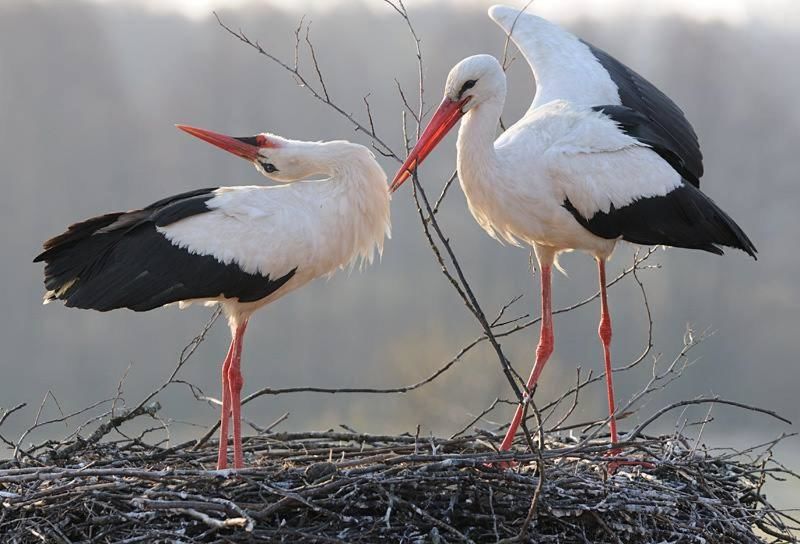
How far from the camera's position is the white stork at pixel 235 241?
601 cm

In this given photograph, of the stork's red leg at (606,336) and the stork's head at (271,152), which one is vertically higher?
the stork's head at (271,152)

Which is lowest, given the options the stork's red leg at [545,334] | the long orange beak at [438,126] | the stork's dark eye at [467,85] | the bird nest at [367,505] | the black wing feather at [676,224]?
the bird nest at [367,505]

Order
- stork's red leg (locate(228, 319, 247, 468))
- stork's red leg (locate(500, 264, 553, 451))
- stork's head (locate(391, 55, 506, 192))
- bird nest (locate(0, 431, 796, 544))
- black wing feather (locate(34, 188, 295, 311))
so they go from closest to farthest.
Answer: bird nest (locate(0, 431, 796, 544)), black wing feather (locate(34, 188, 295, 311)), stork's head (locate(391, 55, 506, 192)), stork's red leg (locate(228, 319, 247, 468)), stork's red leg (locate(500, 264, 553, 451))

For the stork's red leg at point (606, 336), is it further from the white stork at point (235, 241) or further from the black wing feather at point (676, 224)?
the white stork at point (235, 241)

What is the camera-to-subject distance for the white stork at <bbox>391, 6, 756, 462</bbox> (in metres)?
6.07

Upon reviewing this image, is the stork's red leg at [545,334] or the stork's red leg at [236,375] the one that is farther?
the stork's red leg at [545,334]

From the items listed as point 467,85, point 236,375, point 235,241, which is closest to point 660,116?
point 467,85

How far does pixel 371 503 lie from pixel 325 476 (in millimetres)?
215

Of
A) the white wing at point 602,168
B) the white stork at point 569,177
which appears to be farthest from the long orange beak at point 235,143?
the white wing at point 602,168

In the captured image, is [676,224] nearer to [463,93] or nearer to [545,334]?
[545,334]

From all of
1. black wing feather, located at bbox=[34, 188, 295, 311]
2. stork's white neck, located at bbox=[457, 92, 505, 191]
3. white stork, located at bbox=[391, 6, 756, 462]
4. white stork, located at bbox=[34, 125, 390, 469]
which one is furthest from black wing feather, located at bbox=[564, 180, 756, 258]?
black wing feather, located at bbox=[34, 188, 295, 311]

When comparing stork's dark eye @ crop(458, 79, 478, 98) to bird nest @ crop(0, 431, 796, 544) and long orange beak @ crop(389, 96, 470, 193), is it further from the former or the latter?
bird nest @ crop(0, 431, 796, 544)

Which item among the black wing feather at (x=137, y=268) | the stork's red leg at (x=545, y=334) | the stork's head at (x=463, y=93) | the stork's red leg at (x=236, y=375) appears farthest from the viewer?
the stork's red leg at (x=545, y=334)

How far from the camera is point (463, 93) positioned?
621cm
